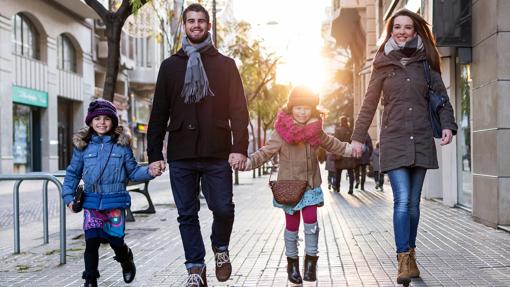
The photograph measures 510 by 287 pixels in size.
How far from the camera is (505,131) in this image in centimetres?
891

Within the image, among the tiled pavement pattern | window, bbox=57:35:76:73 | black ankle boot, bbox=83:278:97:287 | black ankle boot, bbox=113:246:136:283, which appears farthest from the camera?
window, bbox=57:35:76:73

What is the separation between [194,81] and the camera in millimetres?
5082

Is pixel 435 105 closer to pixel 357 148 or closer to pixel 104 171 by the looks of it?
pixel 357 148

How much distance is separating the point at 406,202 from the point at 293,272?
103cm

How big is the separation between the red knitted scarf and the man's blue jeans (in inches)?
24.2

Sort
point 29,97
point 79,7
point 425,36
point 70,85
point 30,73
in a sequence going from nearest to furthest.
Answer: point 425,36, point 29,97, point 30,73, point 79,7, point 70,85

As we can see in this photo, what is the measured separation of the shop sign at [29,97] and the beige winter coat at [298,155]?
81.5ft

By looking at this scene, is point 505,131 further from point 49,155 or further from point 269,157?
point 49,155

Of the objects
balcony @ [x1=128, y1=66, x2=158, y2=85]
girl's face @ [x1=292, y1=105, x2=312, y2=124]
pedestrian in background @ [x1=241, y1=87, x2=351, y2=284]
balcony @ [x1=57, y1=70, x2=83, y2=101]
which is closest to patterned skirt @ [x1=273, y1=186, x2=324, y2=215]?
pedestrian in background @ [x1=241, y1=87, x2=351, y2=284]

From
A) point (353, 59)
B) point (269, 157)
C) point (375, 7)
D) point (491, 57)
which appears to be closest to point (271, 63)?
point (375, 7)

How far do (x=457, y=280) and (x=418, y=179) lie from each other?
0.85 meters

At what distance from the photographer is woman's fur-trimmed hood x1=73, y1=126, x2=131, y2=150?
5.46m

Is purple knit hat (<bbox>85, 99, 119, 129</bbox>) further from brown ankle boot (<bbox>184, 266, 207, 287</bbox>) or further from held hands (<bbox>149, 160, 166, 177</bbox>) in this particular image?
brown ankle boot (<bbox>184, 266, 207, 287</bbox>)

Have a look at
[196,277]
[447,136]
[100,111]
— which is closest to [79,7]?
[100,111]
